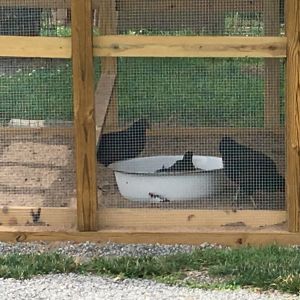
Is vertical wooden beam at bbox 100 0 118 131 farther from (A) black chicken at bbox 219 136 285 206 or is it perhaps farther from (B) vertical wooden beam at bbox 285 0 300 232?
(B) vertical wooden beam at bbox 285 0 300 232

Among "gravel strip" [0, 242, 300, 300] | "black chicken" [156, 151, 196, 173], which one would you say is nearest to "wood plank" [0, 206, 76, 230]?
"black chicken" [156, 151, 196, 173]

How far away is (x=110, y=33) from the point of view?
5285 mm

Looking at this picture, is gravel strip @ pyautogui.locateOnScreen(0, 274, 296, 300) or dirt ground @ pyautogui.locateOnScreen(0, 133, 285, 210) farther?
dirt ground @ pyautogui.locateOnScreen(0, 133, 285, 210)

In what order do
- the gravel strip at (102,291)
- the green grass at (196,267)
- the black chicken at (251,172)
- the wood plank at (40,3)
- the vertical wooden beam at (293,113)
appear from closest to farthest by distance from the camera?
the gravel strip at (102,291) < the green grass at (196,267) < the vertical wooden beam at (293,113) < the wood plank at (40,3) < the black chicken at (251,172)

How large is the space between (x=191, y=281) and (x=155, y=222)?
2.95ft

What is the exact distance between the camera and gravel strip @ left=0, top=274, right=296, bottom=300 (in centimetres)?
437

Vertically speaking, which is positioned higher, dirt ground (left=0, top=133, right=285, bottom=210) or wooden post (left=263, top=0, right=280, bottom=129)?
wooden post (left=263, top=0, right=280, bottom=129)

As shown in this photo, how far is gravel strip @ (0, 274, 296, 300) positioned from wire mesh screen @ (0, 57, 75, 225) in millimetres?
1016

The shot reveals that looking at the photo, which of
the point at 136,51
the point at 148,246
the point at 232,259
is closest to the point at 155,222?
the point at 148,246

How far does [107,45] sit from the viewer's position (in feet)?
17.3

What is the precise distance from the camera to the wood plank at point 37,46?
5262mm

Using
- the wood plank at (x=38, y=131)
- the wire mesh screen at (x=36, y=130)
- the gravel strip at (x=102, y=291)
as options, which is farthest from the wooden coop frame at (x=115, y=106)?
the gravel strip at (x=102, y=291)

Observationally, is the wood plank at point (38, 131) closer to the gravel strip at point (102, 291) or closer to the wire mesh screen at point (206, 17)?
the wire mesh screen at point (206, 17)

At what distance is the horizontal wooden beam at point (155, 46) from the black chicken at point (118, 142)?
494 mm
